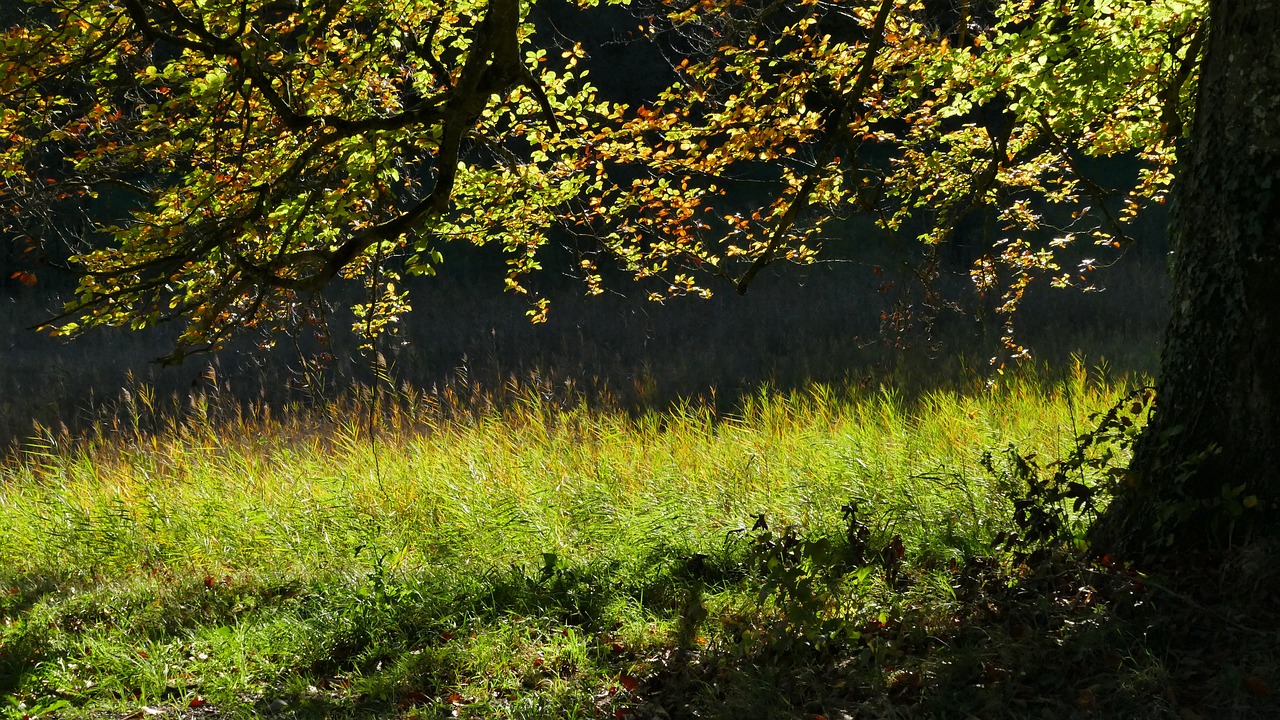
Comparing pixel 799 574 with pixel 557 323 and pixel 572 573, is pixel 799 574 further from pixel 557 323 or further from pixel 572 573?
pixel 557 323

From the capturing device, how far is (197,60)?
17.2ft

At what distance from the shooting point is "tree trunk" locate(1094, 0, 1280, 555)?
12.1ft

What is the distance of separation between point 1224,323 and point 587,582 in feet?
10.2

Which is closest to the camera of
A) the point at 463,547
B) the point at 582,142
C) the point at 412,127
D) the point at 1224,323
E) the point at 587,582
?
the point at 1224,323

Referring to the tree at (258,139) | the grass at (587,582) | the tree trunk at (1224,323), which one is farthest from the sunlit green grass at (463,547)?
the tree at (258,139)

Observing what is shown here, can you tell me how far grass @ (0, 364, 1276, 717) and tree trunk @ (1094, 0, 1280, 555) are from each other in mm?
437

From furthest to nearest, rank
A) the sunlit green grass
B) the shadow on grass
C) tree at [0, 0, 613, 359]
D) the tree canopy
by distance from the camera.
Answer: the tree canopy < tree at [0, 0, 613, 359] < the sunlit green grass < the shadow on grass

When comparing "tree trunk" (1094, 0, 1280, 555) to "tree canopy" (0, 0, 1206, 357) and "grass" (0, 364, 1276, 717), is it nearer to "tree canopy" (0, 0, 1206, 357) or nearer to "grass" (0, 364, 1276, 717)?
"grass" (0, 364, 1276, 717)

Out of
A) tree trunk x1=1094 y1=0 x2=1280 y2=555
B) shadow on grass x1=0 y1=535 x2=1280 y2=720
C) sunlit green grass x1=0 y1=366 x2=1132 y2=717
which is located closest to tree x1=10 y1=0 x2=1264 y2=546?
tree trunk x1=1094 y1=0 x2=1280 y2=555

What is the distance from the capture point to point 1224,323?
3834mm

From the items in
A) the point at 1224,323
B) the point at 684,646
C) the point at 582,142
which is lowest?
the point at 684,646

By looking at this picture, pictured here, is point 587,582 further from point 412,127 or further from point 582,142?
point 582,142

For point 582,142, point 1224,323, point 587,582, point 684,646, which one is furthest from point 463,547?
point 1224,323

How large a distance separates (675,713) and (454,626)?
1.33 metres
